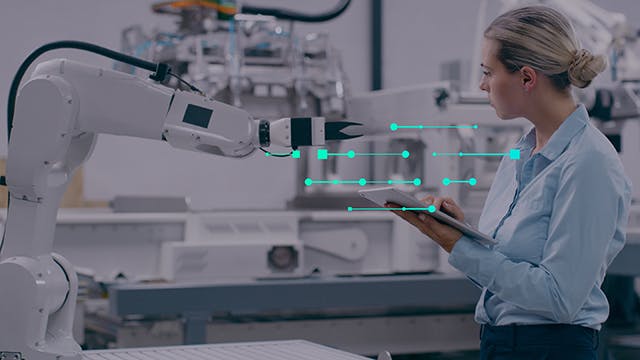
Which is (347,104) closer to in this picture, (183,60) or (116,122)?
(183,60)

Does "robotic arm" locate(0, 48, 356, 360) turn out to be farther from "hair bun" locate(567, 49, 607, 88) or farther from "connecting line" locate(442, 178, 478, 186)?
"connecting line" locate(442, 178, 478, 186)

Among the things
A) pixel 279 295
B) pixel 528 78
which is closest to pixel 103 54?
pixel 528 78

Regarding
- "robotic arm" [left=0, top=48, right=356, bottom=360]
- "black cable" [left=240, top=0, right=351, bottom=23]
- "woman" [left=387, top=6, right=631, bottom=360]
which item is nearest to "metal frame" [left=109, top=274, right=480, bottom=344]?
"black cable" [left=240, top=0, right=351, bottom=23]

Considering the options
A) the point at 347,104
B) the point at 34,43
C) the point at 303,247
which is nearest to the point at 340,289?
the point at 303,247

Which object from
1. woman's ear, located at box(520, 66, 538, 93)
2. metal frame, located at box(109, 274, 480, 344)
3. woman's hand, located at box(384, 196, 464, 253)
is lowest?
metal frame, located at box(109, 274, 480, 344)

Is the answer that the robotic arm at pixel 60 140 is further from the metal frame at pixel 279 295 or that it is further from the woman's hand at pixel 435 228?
the metal frame at pixel 279 295

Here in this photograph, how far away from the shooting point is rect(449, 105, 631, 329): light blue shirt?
5.37 feet

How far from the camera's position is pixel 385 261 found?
13.7 feet

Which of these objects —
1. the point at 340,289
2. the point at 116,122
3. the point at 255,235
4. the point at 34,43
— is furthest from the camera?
the point at 34,43

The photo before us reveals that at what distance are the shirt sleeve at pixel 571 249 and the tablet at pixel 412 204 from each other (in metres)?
0.07

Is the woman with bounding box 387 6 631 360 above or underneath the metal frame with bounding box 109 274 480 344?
above

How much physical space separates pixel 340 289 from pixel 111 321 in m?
0.99

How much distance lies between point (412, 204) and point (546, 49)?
0.38 m

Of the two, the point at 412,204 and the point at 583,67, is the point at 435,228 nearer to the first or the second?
the point at 412,204
